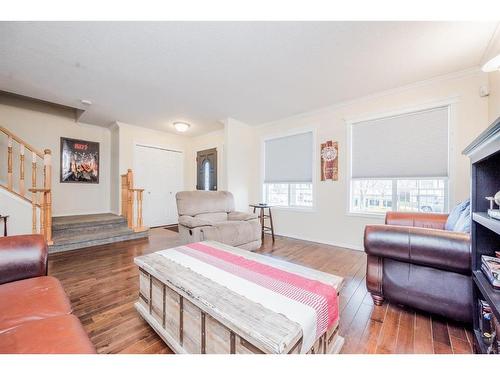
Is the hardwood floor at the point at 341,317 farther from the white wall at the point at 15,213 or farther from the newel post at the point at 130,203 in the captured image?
the newel post at the point at 130,203

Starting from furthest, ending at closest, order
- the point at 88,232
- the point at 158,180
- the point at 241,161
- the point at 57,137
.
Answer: the point at 158,180
the point at 241,161
the point at 57,137
the point at 88,232

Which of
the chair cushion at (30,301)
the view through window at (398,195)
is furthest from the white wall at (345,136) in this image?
the chair cushion at (30,301)

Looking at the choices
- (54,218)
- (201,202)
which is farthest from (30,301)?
(54,218)

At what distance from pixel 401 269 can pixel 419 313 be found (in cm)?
38

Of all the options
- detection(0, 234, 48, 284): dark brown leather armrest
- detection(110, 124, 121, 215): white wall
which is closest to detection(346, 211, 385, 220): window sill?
detection(0, 234, 48, 284): dark brown leather armrest

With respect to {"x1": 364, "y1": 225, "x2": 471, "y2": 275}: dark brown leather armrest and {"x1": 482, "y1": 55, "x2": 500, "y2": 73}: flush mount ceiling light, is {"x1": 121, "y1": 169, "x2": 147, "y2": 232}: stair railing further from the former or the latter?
{"x1": 482, "y1": 55, "x2": 500, "y2": 73}: flush mount ceiling light

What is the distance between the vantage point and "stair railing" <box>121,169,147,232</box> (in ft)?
14.0

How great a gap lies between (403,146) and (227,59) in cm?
269

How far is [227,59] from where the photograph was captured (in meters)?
2.38

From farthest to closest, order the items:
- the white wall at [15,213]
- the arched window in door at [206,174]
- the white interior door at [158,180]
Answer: the arched window in door at [206,174] → the white interior door at [158,180] → the white wall at [15,213]

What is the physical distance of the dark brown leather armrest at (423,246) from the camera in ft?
4.45

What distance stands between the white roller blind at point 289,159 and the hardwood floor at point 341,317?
1805 mm

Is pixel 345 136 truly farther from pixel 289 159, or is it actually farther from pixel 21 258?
pixel 21 258
